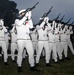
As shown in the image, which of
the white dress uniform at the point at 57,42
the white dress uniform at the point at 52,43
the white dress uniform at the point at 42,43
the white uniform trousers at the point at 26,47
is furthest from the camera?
the white dress uniform at the point at 57,42

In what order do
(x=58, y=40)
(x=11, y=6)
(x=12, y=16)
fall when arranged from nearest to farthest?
1. (x=58, y=40)
2. (x=12, y=16)
3. (x=11, y=6)

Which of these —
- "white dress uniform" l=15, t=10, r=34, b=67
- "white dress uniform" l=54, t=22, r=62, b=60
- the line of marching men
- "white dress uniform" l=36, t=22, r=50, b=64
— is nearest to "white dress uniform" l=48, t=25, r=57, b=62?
the line of marching men

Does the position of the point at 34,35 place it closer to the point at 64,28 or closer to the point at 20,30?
the point at 64,28

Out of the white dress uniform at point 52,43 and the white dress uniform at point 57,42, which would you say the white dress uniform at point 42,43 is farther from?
the white dress uniform at point 57,42

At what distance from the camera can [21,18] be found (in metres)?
12.5

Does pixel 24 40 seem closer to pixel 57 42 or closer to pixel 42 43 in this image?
pixel 42 43

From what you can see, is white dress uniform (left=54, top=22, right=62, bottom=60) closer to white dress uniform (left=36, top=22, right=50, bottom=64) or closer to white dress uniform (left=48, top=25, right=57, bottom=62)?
white dress uniform (left=48, top=25, right=57, bottom=62)

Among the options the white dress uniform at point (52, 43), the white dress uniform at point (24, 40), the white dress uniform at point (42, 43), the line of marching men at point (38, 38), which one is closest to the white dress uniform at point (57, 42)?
the line of marching men at point (38, 38)

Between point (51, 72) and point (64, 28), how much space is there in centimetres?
623

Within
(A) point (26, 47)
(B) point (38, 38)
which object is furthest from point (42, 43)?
(A) point (26, 47)

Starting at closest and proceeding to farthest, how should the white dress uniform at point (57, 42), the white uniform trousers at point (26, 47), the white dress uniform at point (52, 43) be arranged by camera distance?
1. the white uniform trousers at point (26, 47)
2. the white dress uniform at point (52, 43)
3. the white dress uniform at point (57, 42)

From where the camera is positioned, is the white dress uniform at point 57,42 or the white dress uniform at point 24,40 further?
the white dress uniform at point 57,42

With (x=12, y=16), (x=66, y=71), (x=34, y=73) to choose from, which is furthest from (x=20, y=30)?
(x=12, y=16)

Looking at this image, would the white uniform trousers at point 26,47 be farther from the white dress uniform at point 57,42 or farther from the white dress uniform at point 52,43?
the white dress uniform at point 57,42
